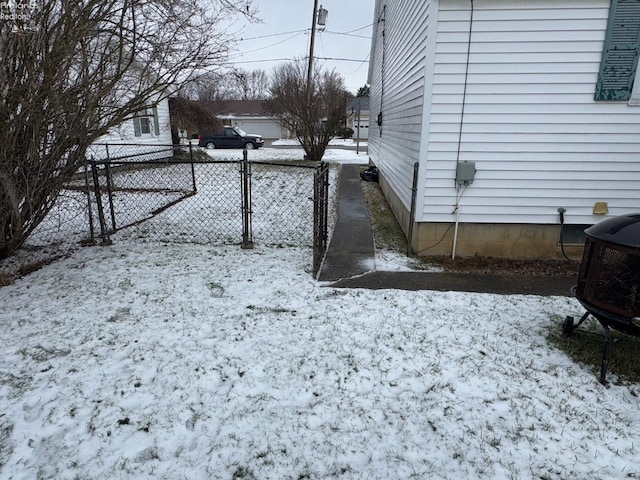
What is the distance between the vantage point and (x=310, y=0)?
65.0ft

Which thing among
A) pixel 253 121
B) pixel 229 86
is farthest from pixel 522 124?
pixel 253 121

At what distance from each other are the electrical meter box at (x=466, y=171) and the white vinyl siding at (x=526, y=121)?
9 centimetres

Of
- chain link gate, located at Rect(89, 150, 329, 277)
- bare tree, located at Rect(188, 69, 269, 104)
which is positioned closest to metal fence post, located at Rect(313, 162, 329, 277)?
chain link gate, located at Rect(89, 150, 329, 277)

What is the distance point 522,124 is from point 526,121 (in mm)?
54

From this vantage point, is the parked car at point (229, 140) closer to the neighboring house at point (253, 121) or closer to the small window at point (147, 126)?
the small window at point (147, 126)

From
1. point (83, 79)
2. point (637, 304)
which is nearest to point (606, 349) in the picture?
point (637, 304)

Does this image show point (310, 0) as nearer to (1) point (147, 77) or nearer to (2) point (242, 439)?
(1) point (147, 77)

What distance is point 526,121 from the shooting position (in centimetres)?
456

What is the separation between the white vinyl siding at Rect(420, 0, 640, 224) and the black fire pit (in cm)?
Result: 217

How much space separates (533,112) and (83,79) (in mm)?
5246

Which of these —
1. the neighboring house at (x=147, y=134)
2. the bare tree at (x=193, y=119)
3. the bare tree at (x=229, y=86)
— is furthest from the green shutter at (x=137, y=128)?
the bare tree at (x=193, y=119)

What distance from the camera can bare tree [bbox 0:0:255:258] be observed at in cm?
388

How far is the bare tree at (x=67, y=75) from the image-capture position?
12.7 ft

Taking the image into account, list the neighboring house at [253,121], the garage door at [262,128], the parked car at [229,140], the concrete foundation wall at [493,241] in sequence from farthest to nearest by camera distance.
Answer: the garage door at [262,128] → the neighboring house at [253,121] → the parked car at [229,140] → the concrete foundation wall at [493,241]
